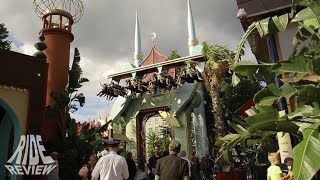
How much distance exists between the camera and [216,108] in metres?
20.7

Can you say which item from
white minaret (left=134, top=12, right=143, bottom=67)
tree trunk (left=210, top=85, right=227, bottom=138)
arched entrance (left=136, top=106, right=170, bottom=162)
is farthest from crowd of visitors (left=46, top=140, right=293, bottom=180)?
white minaret (left=134, top=12, right=143, bottom=67)

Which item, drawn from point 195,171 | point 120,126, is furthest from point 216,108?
point 195,171

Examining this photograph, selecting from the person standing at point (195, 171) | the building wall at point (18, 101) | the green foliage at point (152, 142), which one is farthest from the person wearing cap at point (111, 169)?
the green foliage at point (152, 142)

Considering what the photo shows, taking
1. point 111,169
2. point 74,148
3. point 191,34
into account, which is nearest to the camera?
point 111,169

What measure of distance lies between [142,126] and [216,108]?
5.65 metres

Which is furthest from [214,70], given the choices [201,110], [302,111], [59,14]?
[302,111]

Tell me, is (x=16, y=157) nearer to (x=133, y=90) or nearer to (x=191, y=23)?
(x=133, y=90)

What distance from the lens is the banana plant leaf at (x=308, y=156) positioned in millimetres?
2781

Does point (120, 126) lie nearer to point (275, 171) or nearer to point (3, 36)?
point (3, 36)

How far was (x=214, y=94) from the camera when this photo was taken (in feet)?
68.8

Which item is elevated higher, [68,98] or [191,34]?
[191,34]

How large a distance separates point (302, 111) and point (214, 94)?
57.3ft

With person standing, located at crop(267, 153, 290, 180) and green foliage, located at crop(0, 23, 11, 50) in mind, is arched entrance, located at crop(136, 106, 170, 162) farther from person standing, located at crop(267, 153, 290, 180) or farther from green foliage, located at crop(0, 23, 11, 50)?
person standing, located at crop(267, 153, 290, 180)

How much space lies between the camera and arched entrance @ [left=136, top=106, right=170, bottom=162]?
23134 millimetres
